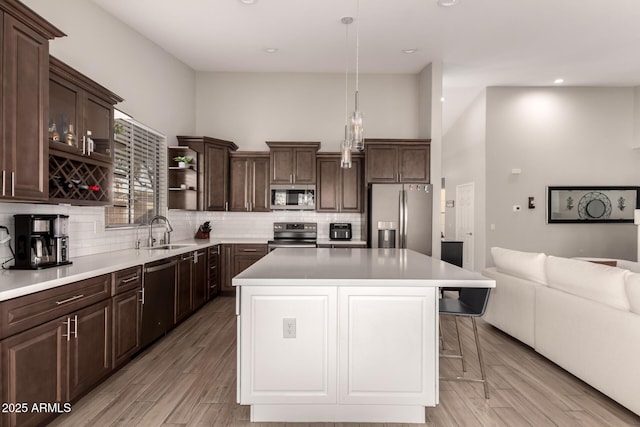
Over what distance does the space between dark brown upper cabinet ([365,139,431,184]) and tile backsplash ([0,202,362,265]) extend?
0.88m

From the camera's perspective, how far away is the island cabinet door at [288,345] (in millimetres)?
2314

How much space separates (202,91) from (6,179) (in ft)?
14.6

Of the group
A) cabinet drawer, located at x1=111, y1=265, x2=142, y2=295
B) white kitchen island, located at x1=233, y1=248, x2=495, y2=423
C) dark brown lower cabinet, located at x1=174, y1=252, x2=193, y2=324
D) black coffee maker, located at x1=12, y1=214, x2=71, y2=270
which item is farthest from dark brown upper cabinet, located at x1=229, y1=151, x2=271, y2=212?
white kitchen island, located at x1=233, y1=248, x2=495, y2=423

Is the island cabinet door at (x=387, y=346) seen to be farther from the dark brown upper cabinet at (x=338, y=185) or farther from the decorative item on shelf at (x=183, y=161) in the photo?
the decorative item on shelf at (x=183, y=161)

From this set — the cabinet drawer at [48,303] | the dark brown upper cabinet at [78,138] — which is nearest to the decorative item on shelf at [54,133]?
the dark brown upper cabinet at [78,138]

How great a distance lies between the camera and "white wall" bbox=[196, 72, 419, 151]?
20.3 feet

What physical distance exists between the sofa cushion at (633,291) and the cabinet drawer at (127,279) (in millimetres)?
3563

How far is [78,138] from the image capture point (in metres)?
2.88

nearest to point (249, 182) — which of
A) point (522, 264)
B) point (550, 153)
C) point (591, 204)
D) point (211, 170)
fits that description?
point (211, 170)

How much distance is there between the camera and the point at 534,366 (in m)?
3.24

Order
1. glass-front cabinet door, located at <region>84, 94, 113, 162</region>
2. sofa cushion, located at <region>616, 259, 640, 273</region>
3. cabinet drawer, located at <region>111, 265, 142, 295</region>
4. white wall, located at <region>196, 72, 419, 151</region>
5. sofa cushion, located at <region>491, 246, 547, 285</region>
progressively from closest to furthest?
1. cabinet drawer, located at <region>111, 265, 142, 295</region>
2. glass-front cabinet door, located at <region>84, 94, 113, 162</region>
3. sofa cushion, located at <region>491, 246, 547, 285</region>
4. sofa cushion, located at <region>616, 259, 640, 273</region>
5. white wall, located at <region>196, 72, 419, 151</region>

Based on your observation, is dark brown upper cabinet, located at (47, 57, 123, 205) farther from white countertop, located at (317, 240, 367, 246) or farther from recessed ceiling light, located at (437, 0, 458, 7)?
recessed ceiling light, located at (437, 0, 458, 7)

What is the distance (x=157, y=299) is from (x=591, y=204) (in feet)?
23.9

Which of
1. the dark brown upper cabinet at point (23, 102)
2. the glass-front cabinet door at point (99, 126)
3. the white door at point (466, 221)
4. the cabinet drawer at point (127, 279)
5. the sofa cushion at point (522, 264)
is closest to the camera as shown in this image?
the dark brown upper cabinet at point (23, 102)
